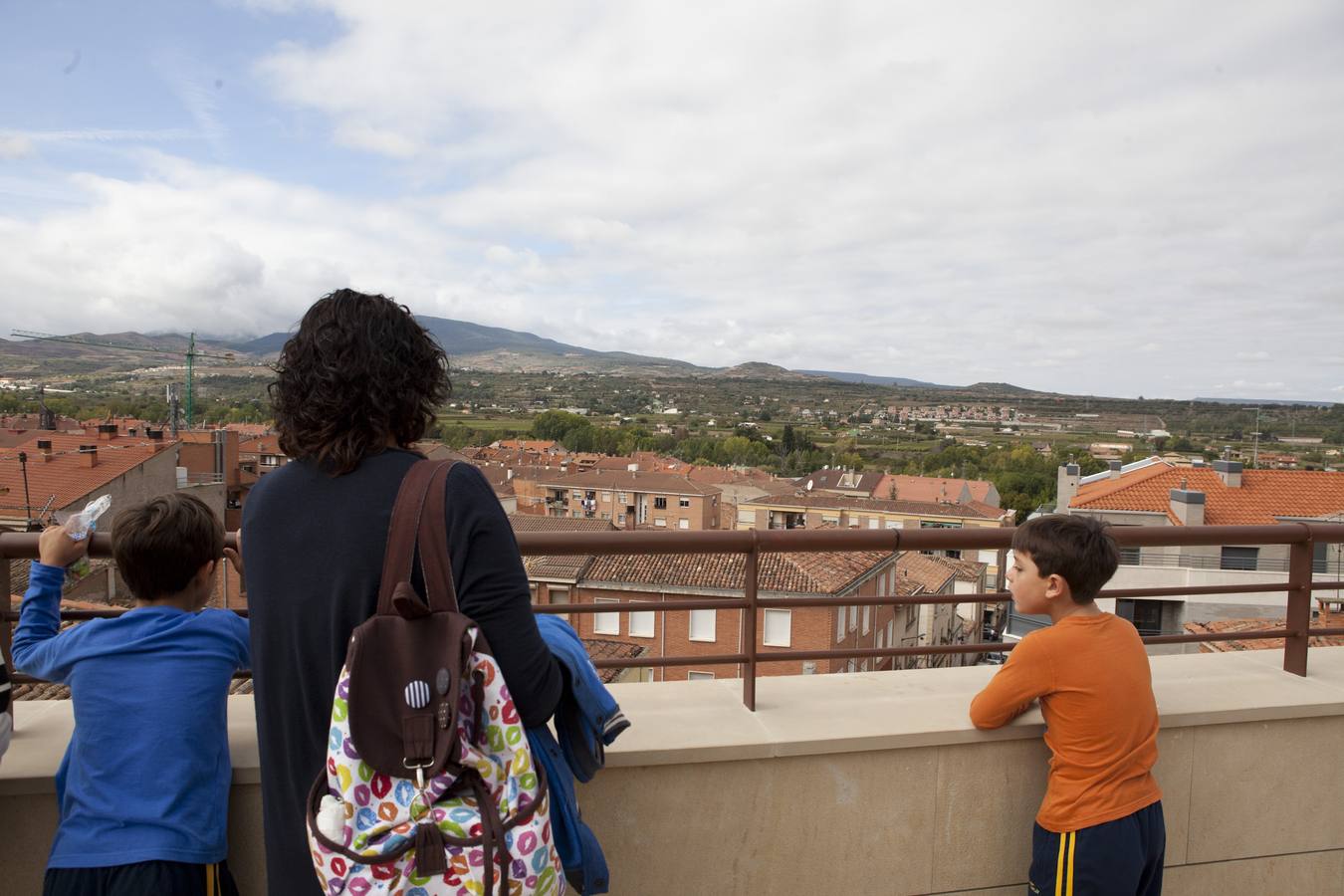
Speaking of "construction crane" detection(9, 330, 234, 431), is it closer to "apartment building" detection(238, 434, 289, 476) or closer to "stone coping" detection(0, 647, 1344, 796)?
"apartment building" detection(238, 434, 289, 476)

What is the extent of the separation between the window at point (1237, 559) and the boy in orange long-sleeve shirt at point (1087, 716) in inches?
1218

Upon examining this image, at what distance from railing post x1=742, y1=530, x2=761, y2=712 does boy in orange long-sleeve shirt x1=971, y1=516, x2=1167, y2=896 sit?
680mm

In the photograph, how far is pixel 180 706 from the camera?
1.74 meters

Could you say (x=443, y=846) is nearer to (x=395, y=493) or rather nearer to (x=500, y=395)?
(x=395, y=493)

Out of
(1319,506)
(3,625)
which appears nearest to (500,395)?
(1319,506)

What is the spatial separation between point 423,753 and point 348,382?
57 centimetres

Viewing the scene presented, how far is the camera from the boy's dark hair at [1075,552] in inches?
83.6

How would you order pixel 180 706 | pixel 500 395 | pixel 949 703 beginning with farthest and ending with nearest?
pixel 500 395
pixel 949 703
pixel 180 706

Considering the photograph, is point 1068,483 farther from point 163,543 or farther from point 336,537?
point 336,537

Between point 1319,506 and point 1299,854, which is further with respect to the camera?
point 1319,506

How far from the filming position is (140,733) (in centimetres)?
171

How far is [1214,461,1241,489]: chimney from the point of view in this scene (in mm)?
32406

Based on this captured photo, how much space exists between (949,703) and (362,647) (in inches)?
75.6

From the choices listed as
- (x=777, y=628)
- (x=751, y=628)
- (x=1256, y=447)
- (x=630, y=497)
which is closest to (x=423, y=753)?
(x=751, y=628)
